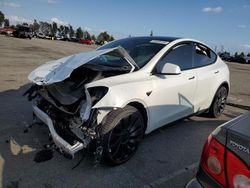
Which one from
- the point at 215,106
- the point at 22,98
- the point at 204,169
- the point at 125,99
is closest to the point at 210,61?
the point at 215,106

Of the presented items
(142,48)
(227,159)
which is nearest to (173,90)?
(142,48)

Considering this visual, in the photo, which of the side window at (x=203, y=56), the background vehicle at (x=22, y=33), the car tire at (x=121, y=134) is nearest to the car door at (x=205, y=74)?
the side window at (x=203, y=56)

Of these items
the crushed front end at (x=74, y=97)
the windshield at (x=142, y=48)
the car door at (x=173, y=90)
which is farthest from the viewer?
the windshield at (x=142, y=48)

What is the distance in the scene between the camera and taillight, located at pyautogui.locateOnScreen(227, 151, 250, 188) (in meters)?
1.50

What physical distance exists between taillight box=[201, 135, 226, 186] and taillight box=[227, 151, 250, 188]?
54 millimetres

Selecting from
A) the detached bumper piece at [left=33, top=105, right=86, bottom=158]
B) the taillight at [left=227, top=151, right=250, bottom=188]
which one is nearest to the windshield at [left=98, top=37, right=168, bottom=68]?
the detached bumper piece at [left=33, top=105, right=86, bottom=158]

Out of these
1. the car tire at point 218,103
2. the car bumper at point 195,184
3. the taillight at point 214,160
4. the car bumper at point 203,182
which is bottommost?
the car tire at point 218,103

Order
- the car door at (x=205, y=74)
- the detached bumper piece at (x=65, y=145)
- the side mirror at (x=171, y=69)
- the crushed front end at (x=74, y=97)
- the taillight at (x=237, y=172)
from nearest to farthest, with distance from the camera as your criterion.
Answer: the taillight at (x=237, y=172) → the detached bumper piece at (x=65, y=145) → the crushed front end at (x=74, y=97) → the side mirror at (x=171, y=69) → the car door at (x=205, y=74)

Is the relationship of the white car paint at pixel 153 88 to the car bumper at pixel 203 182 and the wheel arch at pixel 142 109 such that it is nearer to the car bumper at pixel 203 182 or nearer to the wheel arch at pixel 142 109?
the wheel arch at pixel 142 109

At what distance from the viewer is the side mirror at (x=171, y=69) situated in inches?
140

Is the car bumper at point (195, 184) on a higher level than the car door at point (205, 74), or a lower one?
lower

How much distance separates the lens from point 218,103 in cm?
548

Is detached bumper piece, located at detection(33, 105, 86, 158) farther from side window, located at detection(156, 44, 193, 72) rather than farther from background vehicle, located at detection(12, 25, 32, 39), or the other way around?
background vehicle, located at detection(12, 25, 32, 39)

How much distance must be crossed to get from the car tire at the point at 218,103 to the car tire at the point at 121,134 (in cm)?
241
